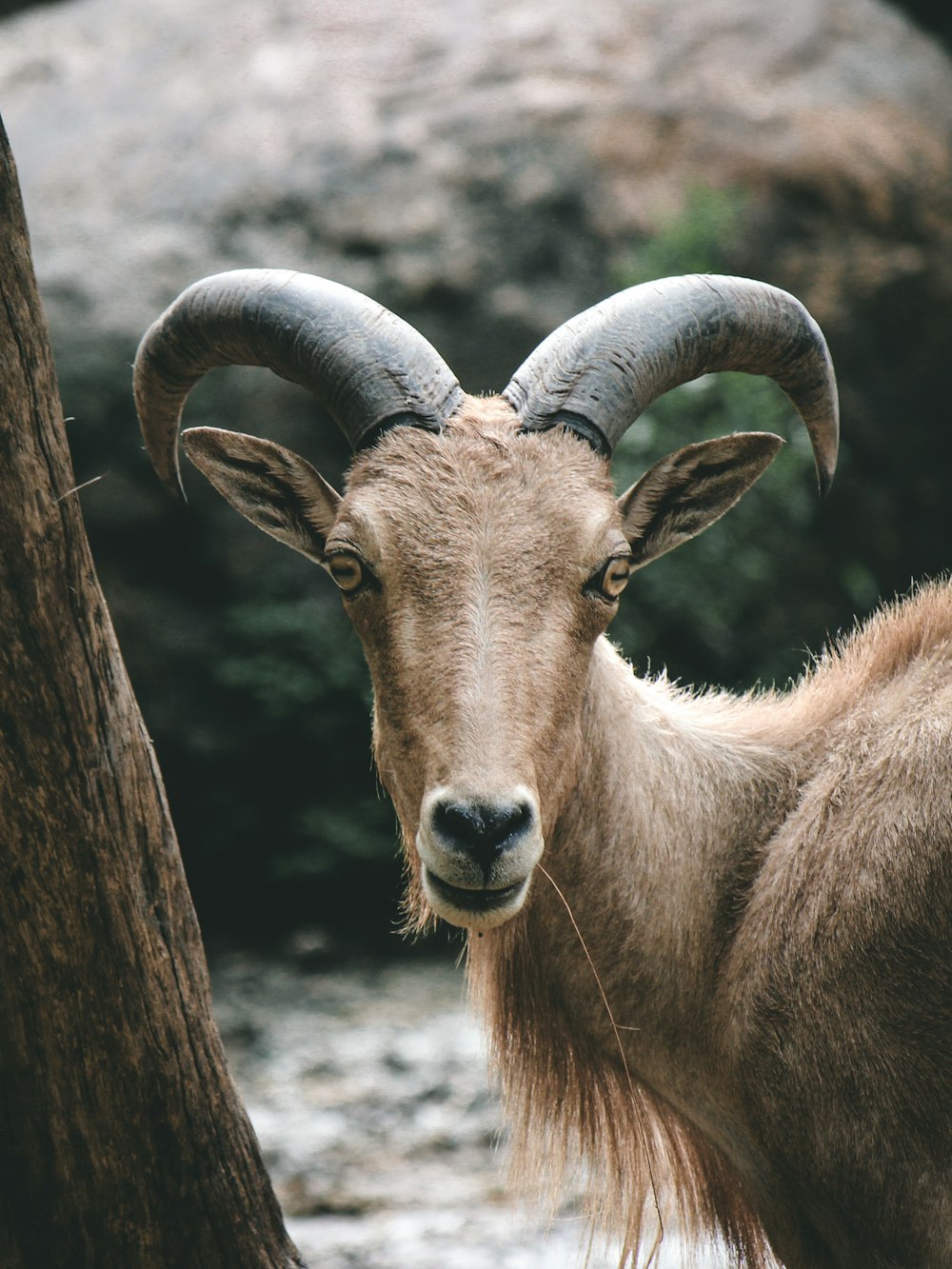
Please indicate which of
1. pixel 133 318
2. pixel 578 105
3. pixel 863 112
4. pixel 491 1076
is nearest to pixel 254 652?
pixel 133 318

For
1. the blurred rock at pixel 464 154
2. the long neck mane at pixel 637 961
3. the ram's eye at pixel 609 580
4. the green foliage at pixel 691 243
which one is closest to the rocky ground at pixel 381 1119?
the long neck mane at pixel 637 961

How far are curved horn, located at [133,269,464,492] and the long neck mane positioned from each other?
1.21 m

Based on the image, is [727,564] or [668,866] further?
[727,564]

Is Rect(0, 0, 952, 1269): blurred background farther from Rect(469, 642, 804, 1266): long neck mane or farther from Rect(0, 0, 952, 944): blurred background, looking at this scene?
Rect(469, 642, 804, 1266): long neck mane

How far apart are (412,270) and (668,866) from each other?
7739 mm

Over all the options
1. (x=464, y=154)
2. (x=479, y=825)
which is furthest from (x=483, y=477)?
(x=464, y=154)

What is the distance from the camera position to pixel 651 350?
186 inches

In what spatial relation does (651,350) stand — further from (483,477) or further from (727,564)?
(727,564)

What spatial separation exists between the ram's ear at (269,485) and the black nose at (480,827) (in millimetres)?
1410

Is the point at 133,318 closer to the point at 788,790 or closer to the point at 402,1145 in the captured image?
the point at 402,1145

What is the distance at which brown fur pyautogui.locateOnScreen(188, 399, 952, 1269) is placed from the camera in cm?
422

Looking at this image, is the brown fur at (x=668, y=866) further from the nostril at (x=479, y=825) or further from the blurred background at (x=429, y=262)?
the blurred background at (x=429, y=262)

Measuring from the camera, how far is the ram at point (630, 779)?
4.21 meters

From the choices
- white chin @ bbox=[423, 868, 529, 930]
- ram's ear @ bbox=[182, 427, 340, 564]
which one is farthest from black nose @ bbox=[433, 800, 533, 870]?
ram's ear @ bbox=[182, 427, 340, 564]
